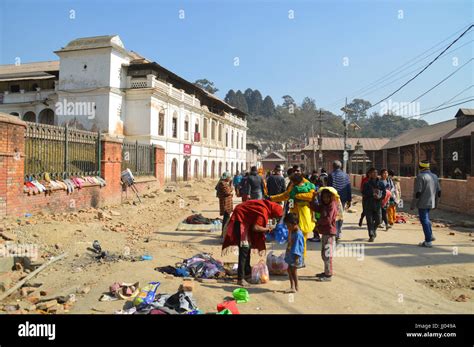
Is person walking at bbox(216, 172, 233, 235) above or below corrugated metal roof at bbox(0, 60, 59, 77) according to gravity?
below

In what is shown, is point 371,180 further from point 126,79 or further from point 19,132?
point 126,79

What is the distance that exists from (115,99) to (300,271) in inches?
1010

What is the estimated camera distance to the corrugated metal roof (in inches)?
1517

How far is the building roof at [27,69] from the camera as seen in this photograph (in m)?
36.9

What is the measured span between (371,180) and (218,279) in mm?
5130

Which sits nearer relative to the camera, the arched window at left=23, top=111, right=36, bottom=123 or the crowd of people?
the crowd of people

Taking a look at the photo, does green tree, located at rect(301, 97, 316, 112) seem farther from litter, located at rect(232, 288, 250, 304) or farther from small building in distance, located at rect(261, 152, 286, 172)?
litter, located at rect(232, 288, 250, 304)

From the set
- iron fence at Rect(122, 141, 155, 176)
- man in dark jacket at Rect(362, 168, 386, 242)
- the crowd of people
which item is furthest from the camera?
iron fence at Rect(122, 141, 155, 176)

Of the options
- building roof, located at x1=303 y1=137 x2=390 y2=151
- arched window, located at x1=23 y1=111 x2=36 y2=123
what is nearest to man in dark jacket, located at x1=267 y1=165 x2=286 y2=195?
arched window, located at x1=23 y1=111 x2=36 y2=123

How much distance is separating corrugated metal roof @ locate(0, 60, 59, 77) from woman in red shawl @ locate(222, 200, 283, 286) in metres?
40.5

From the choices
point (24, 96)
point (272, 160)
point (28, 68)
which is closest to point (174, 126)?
point (24, 96)

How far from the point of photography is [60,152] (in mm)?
10789

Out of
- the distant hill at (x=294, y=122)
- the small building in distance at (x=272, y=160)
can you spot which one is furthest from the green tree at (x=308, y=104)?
the small building in distance at (x=272, y=160)
